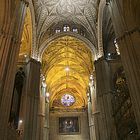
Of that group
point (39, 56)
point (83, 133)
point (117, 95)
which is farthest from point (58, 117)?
point (117, 95)

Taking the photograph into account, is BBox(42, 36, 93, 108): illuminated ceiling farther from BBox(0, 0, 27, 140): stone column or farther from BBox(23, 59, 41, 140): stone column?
BBox(0, 0, 27, 140): stone column

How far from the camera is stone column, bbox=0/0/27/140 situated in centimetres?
814

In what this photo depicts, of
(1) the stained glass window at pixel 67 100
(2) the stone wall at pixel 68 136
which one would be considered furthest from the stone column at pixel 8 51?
(1) the stained glass window at pixel 67 100

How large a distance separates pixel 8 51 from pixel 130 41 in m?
5.47

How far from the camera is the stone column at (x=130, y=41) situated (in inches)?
337

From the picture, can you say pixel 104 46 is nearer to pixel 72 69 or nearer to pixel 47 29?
pixel 47 29

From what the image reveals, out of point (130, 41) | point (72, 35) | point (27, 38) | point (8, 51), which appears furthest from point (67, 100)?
point (8, 51)

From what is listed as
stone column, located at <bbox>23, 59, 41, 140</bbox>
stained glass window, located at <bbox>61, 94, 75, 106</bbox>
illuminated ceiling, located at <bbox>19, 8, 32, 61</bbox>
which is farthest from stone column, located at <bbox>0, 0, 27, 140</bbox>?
stained glass window, located at <bbox>61, 94, 75, 106</bbox>

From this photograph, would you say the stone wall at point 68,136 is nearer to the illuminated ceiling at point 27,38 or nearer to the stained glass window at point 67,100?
the stained glass window at point 67,100

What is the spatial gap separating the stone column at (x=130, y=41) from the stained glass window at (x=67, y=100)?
20022 millimetres

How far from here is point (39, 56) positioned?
696 inches

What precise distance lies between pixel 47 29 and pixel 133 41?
1085 centimetres

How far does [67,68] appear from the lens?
86.9 feet

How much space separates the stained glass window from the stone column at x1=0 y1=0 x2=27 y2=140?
20.0m
